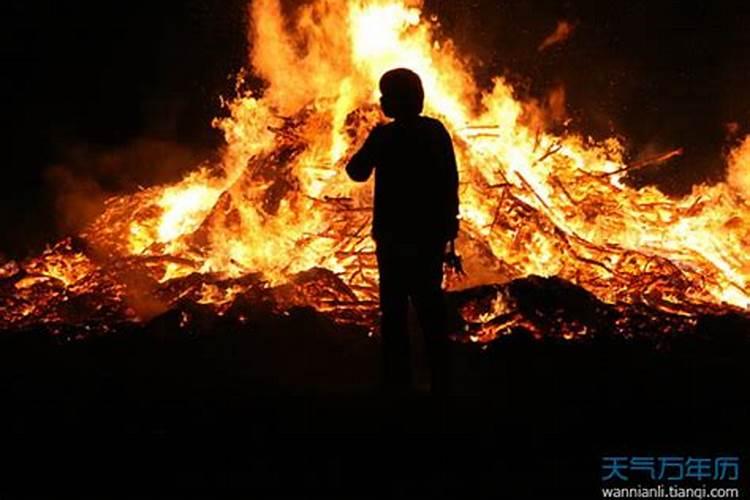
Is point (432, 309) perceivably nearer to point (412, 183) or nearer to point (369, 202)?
point (412, 183)

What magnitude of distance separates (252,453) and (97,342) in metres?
4.24

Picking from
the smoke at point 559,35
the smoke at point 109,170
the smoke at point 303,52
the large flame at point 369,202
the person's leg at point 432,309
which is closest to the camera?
the person's leg at point 432,309

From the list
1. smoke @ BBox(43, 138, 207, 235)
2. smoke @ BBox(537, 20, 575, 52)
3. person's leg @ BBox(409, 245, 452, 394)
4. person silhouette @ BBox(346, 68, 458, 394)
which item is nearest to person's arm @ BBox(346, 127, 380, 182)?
person silhouette @ BBox(346, 68, 458, 394)

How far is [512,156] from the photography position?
36.2 feet

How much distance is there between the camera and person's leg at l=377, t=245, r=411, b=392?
16.8ft

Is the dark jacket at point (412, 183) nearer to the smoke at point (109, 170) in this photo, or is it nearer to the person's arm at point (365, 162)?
the person's arm at point (365, 162)

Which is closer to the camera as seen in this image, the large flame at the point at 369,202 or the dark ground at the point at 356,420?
the dark ground at the point at 356,420

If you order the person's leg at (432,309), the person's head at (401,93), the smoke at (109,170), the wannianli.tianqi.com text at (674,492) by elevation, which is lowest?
the wannianli.tianqi.com text at (674,492)

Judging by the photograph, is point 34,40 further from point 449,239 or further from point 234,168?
point 449,239

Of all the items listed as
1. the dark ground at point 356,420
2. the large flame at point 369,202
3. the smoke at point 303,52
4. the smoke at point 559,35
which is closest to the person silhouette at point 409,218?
the dark ground at point 356,420

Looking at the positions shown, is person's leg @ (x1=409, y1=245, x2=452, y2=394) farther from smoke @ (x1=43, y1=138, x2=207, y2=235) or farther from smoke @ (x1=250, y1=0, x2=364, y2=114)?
smoke @ (x1=43, y1=138, x2=207, y2=235)

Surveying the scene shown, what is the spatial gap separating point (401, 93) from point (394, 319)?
59.9 inches

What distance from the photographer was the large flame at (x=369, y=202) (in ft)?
31.0

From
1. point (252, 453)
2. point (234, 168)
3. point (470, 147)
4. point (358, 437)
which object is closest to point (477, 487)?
point (358, 437)
